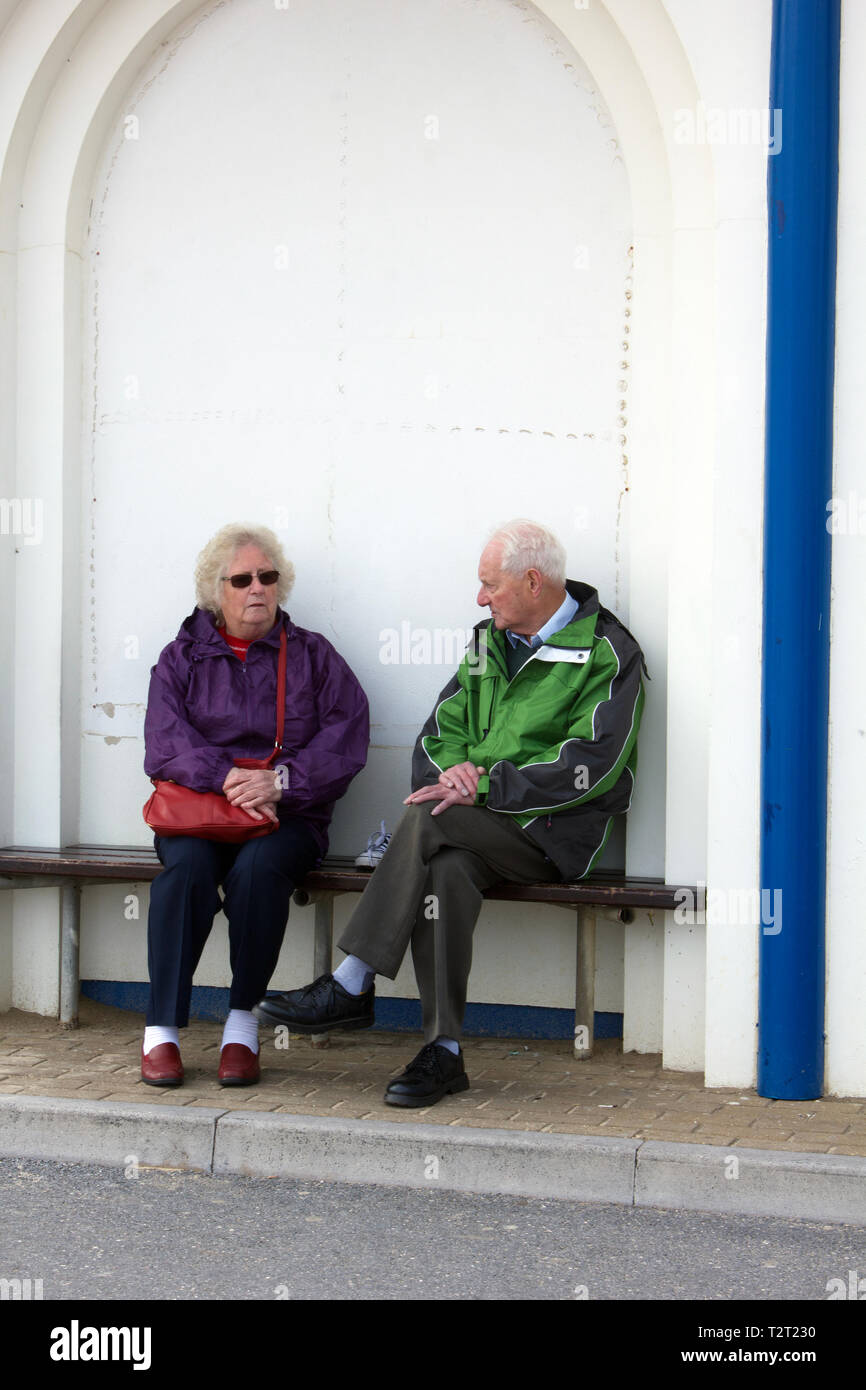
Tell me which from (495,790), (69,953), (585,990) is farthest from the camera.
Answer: (69,953)

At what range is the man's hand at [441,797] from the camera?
15.5 feet

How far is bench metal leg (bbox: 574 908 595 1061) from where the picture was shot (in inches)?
202

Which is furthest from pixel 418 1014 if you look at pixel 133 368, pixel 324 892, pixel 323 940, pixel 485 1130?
pixel 133 368

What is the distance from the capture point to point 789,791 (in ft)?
15.1

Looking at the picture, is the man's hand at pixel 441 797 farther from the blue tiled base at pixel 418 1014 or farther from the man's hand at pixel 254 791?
the blue tiled base at pixel 418 1014

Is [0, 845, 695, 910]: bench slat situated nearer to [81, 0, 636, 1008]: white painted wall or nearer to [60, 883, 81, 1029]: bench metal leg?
[60, 883, 81, 1029]: bench metal leg

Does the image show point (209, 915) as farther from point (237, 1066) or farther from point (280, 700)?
point (280, 700)

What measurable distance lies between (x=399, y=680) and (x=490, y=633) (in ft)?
2.11

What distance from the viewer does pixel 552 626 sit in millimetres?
5051

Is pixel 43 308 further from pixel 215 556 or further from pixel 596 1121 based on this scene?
pixel 596 1121

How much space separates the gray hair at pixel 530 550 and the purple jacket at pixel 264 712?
2.44ft

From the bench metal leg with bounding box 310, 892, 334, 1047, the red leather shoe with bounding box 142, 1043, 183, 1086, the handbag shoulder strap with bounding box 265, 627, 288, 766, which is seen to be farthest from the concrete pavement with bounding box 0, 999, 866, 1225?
the handbag shoulder strap with bounding box 265, 627, 288, 766

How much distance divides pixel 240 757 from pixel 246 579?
0.61 metres

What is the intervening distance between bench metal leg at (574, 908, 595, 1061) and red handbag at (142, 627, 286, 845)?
1092 mm
